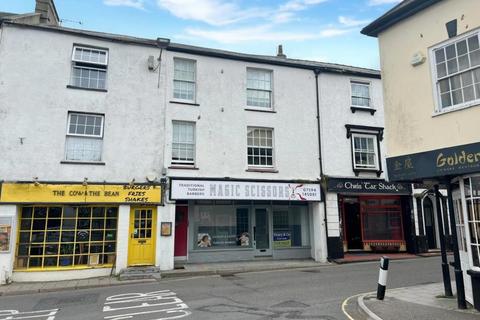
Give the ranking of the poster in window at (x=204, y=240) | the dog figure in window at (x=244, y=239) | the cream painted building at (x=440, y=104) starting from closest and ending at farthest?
the cream painted building at (x=440, y=104) → the poster in window at (x=204, y=240) → the dog figure in window at (x=244, y=239)

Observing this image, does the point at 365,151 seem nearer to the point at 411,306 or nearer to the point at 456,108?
the point at 456,108

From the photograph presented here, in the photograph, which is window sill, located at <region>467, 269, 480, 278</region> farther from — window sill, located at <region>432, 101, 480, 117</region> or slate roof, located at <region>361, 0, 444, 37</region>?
slate roof, located at <region>361, 0, 444, 37</region>

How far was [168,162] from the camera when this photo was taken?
15.5 metres

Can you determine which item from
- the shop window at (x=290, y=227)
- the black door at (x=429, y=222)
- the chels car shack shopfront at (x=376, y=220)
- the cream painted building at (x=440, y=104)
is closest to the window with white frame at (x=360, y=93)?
the chels car shack shopfront at (x=376, y=220)

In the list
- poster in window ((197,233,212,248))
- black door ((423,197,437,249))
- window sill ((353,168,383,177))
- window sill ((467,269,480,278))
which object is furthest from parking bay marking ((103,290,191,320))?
black door ((423,197,437,249))

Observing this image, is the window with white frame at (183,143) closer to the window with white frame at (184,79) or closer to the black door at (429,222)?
the window with white frame at (184,79)

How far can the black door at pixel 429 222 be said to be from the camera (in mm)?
20125

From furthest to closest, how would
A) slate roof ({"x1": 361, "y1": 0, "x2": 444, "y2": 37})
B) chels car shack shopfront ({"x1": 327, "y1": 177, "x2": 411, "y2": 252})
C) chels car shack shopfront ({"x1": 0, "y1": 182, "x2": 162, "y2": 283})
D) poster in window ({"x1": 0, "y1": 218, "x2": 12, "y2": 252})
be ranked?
1. chels car shack shopfront ({"x1": 327, "y1": 177, "x2": 411, "y2": 252})
2. chels car shack shopfront ({"x1": 0, "y1": 182, "x2": 162, "y2": 283})
3. poster in window ({"x1": 0, "y1": 218, "x2": 12, "y2": 252})
4. slate roof ({"x1": 361, "y1": 0, "x2": 444, "y2": 37})

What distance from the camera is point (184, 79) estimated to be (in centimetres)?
1653

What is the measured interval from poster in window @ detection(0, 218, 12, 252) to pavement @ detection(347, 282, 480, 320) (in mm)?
11396

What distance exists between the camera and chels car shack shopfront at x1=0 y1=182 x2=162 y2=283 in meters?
13.2

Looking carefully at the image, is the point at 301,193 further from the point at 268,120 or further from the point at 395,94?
the point at 395,94

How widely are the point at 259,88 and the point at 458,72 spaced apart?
10.4 metres

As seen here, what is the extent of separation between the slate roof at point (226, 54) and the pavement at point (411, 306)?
38.1 ft
